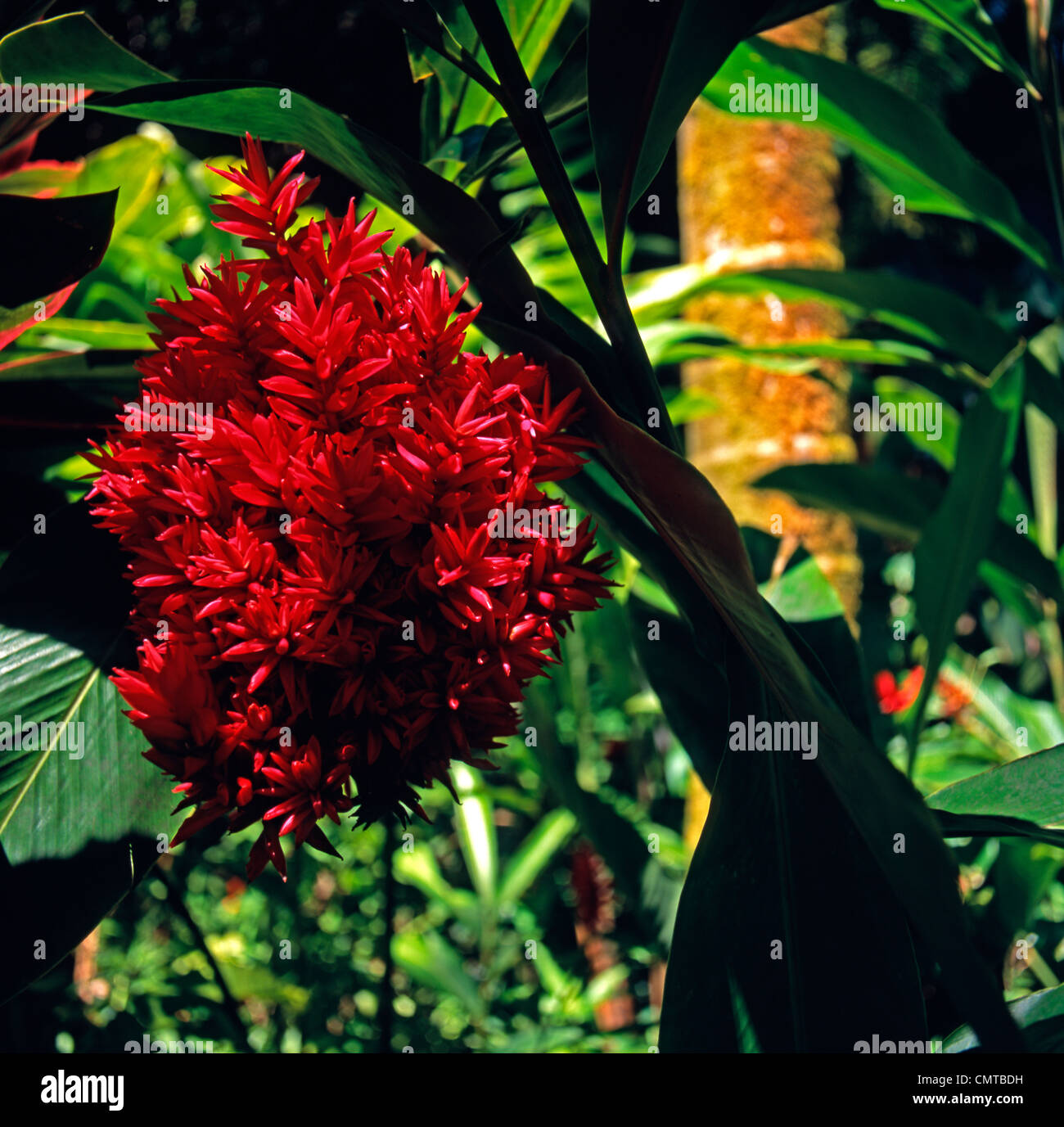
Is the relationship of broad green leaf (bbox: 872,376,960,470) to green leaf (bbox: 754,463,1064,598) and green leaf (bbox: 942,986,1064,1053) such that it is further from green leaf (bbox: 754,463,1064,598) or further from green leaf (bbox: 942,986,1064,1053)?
green leaf (bbox: 942,986,1064,1053)

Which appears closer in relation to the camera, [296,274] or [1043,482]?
[296,274]

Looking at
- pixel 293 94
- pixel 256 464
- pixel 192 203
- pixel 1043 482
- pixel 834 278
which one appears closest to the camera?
pixel 256 464

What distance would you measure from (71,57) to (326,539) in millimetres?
382

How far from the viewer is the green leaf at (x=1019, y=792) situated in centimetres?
62

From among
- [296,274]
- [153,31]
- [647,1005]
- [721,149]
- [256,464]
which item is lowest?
[647,1005]

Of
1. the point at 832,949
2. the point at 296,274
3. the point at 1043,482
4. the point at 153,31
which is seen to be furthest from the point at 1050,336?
the point at 153,31

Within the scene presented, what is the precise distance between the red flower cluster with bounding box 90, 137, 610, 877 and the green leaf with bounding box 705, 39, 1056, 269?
2.26 ft

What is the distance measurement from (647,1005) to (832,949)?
1.31 meters

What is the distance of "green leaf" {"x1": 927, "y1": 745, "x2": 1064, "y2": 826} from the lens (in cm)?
62

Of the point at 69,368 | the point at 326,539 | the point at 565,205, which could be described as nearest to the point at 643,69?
the point at 565,205

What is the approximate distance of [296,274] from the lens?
441 mm

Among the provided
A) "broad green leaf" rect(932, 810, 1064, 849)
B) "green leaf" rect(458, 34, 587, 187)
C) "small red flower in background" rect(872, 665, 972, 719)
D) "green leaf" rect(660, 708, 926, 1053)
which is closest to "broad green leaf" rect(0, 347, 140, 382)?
"green leaf" rect(458, 34, 587, 187)

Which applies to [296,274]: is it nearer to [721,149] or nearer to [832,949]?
[832,949]

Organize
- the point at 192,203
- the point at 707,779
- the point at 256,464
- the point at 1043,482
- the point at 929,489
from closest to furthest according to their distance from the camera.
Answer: the point at 256,464
the point at 707,779
the point at 929,489
the point at 1043,482
the point at 192,203
